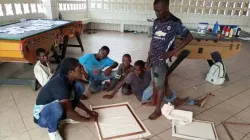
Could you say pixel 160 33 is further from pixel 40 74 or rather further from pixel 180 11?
pixel 180 11

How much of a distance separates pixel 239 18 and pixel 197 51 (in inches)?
190

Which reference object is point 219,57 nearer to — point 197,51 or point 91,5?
point 197,51

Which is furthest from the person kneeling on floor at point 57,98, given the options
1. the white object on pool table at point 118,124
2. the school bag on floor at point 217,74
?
the school bag on floor at point 217,74

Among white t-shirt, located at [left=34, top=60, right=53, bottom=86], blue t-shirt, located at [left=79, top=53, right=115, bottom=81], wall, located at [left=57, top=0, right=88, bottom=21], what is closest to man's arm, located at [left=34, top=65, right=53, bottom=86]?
white t-shirt, located at [left=34, top=60, right=53, bottom=86]

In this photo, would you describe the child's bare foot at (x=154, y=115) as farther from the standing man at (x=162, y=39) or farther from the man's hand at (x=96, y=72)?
the man's hand at (x=96, y=72)

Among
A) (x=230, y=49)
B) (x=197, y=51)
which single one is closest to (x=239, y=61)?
(x=230, y=49)

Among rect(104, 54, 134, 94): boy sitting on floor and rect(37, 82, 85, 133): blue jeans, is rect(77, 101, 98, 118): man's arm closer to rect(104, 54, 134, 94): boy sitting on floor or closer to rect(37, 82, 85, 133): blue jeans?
rect(37, 82, 85, 133): blue jeans

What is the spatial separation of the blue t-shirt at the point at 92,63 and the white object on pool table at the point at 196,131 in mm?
1254

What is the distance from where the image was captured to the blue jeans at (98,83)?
2.51m

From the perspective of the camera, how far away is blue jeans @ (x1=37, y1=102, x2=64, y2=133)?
1498 millimetres

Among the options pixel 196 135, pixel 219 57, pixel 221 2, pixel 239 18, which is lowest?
pixel 196 135

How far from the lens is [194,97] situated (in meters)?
2.54

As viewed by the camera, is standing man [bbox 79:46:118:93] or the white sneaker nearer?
the white sneaker

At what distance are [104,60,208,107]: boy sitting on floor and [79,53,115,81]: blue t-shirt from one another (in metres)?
0.45
